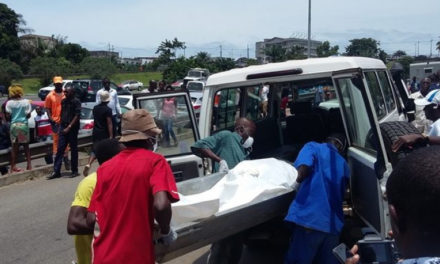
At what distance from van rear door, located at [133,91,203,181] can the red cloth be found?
7.28 feet

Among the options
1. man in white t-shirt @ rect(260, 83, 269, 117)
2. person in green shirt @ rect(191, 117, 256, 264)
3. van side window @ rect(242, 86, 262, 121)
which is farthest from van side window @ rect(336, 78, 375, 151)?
man in white t-shirt @ rect(260, 83, 269, 117)

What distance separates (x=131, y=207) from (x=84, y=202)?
1.77 ft

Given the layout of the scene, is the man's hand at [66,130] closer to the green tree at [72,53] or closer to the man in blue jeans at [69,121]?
the man in blue jeans at [69,121]

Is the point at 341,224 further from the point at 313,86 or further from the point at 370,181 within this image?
the point at 313,86

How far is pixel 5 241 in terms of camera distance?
6.82 m

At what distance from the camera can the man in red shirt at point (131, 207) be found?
10.2 ft

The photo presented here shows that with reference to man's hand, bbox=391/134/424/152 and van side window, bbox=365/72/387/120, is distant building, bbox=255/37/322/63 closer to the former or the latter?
van side window, bbox=365/72/387/120

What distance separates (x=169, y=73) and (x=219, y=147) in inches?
1846

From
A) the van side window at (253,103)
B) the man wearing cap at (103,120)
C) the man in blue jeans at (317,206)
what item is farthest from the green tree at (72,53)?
the man in blue jeans at (317,206)

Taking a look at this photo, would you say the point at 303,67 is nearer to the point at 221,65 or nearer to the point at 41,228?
the point at 41,228

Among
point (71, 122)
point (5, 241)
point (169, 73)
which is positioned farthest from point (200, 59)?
point (5, 241)

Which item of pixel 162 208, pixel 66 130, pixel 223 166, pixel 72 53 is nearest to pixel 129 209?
pixel 162 208

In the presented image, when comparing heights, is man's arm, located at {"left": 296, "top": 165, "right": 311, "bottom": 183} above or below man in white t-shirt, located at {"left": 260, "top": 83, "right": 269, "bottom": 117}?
below

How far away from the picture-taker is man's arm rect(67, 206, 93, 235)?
3330mm
